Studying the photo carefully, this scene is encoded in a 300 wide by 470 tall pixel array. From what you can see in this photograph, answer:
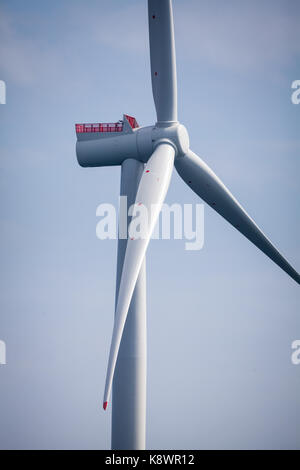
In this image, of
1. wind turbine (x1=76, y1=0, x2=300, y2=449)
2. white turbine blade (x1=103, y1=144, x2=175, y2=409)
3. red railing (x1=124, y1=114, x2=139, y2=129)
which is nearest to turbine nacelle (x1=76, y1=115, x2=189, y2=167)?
wind turbine (x1=76, y1=0, x2=300, y2=449)

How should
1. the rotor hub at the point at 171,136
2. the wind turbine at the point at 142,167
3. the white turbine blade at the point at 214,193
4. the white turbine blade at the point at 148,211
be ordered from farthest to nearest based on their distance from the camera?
the white turbine blade at the point at 214,193, the rotor hub at the point at 171,136, the wind turbine at the point at 142,167, the white turbine blade at the point at 148,211

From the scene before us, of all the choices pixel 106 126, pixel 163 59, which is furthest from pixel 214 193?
pixel 163 59

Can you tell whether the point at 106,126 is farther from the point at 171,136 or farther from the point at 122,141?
the point at 171,136

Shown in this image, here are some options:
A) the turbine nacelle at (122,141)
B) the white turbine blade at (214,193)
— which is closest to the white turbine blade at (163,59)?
the turbine nacelle at (122,141)

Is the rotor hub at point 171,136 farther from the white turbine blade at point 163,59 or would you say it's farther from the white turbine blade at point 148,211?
the white turbine blade at point 163,59
